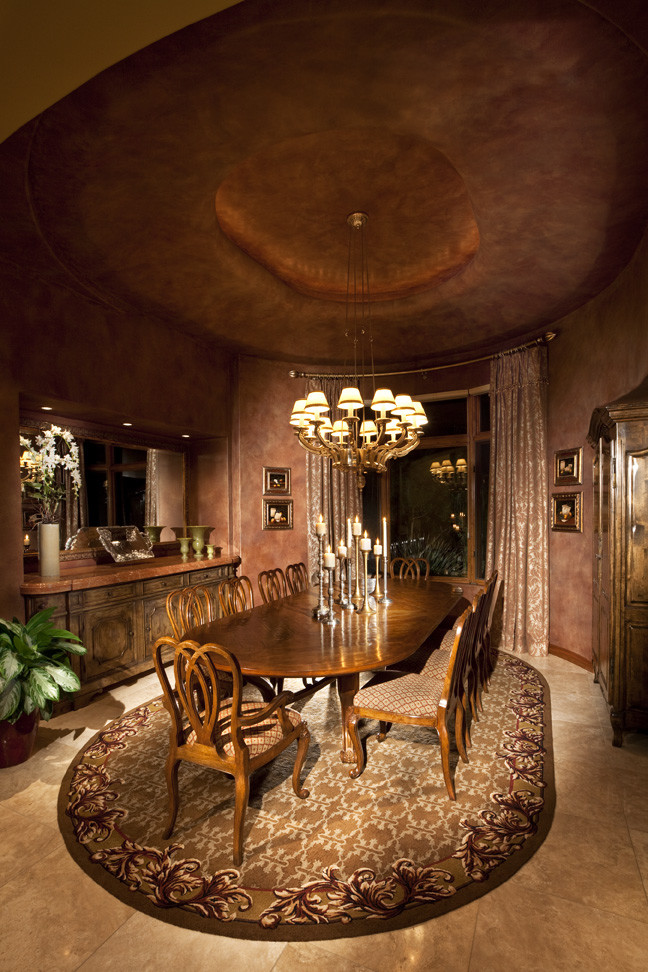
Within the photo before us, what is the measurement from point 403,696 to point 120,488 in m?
3.47

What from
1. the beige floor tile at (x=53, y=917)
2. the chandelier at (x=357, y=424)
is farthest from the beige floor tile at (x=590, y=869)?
the chandelier at (x=357, y=424)

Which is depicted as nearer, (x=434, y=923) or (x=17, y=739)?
(x=434, y=923)

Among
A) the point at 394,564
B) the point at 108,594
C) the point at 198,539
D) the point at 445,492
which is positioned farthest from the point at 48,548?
the point at 445,492

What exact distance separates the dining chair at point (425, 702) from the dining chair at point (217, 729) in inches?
16.5

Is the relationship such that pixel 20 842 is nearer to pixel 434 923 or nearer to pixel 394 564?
pixel 434 923

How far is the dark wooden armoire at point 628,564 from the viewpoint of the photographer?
2.88 meters

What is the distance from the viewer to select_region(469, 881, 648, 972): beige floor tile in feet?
4.99

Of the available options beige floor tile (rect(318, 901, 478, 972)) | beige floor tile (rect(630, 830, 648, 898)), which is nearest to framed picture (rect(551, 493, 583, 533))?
beige floor tile (rect(630, 830, 648, 898))

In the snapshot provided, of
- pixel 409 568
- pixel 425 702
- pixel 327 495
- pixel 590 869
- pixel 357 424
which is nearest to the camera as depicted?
pixel 590 869

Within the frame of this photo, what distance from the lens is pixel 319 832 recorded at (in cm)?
211

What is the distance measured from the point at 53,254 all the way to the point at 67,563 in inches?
97.0

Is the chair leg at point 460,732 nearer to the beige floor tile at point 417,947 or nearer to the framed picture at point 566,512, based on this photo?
the beige floor tile at point 417,947

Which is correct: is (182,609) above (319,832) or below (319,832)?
above

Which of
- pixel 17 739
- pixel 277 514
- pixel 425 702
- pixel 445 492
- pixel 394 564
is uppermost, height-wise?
pixel 445 492
